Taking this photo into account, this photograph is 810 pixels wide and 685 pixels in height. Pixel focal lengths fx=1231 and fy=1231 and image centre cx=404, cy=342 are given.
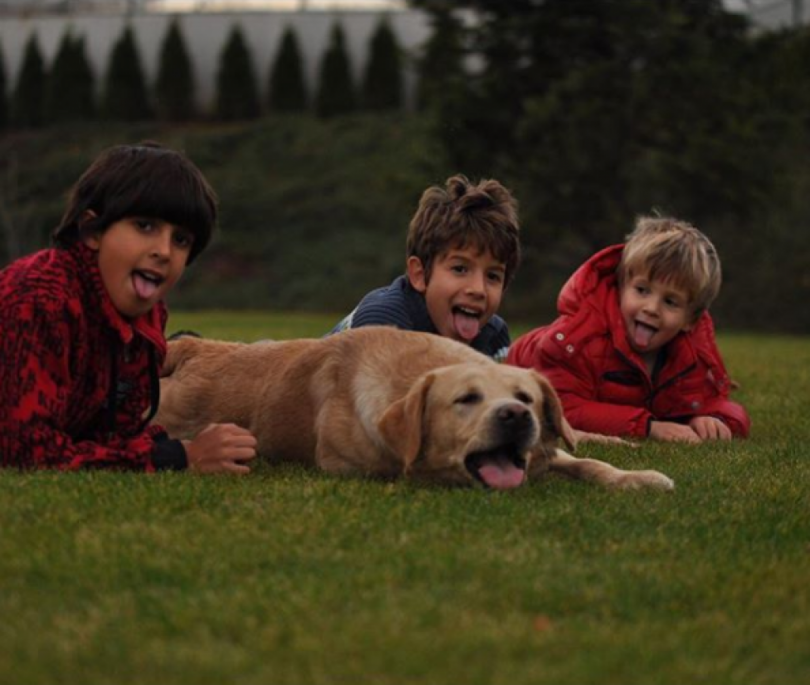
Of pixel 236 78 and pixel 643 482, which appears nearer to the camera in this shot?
pixel 643 482

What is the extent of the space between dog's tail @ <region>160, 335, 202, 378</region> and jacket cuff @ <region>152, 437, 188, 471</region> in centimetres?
118

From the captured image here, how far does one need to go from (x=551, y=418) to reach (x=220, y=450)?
1368 millimetres

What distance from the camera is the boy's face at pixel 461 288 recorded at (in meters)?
6.80

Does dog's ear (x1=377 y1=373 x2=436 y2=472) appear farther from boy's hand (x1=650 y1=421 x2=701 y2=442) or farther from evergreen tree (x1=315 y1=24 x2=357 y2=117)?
evergreen tree (x1=315 y1=24 x2=357 y2=117)

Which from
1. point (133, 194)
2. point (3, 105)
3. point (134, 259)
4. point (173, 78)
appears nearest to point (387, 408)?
point (134, 259)

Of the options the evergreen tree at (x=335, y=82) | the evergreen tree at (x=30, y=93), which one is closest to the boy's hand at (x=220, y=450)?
the evergreen tree at (x=335, y=82)

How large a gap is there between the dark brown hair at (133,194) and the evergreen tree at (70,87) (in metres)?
35.6

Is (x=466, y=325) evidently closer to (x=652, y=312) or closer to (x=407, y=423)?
(x=652, y=312)

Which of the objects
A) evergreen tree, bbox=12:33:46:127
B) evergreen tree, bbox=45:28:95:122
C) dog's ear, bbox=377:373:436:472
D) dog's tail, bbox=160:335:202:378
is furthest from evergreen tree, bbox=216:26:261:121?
dog's ear, bbox=377:373:436:472

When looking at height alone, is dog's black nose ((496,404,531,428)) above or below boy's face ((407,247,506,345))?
above

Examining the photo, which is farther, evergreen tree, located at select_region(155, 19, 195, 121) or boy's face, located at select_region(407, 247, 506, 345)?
evergreen tree, located at select_region(155, 19, 195, 121)

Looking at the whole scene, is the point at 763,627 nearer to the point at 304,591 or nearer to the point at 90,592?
the point at 304,591

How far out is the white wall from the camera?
131 feet

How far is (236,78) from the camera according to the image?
126 feet
